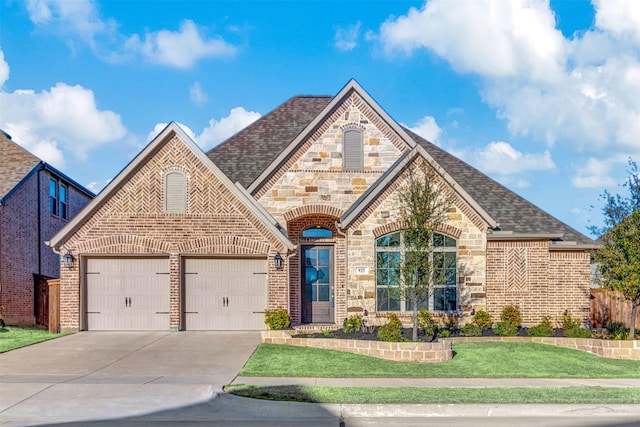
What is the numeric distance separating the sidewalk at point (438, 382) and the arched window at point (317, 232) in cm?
902

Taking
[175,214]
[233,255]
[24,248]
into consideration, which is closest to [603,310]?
[233,255]

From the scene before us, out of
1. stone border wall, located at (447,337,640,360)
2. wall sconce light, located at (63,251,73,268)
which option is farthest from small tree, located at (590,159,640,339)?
wall sconce light, located at (63,251,73,268)

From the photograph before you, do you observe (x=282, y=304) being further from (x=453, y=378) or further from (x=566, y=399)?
(x=566, y=399)

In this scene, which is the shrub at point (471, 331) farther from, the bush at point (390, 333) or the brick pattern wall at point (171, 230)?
the brick pattern wall at point (171, 230)

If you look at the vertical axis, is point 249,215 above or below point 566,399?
above

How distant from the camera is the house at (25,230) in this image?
20969mm

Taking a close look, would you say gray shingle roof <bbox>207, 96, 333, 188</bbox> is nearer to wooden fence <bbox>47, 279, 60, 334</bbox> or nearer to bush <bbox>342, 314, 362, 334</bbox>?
bush <bbox>342, 314, 362, 334</bbox>

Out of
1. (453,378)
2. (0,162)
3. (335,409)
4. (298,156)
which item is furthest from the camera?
(0,162)

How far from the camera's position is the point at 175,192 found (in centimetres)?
1853

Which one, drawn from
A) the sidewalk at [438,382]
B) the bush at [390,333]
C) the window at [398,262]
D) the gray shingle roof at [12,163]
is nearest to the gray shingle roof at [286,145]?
the window at [398,262]

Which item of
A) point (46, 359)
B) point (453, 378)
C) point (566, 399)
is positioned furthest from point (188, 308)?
point (566, 399)

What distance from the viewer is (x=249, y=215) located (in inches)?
726

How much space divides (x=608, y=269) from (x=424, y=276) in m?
5.16

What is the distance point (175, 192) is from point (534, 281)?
1148 centimetres
